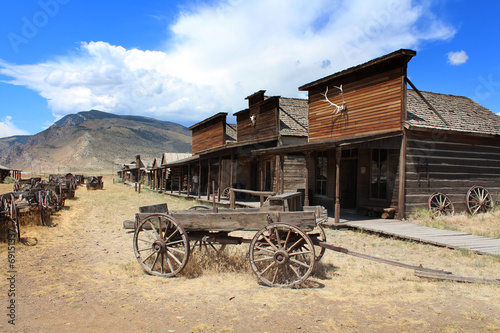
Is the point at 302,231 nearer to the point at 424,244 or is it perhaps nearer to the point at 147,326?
the point at 147,326

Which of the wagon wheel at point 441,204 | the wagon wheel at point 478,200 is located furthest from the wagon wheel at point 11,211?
the wagon wheel at point 478,200

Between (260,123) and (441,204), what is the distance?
376 inches

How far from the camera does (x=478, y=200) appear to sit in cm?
1152

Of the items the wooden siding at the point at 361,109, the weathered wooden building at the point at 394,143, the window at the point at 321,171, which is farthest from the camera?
the window at the point at 321,171

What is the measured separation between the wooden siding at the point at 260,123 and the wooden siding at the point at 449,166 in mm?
6909

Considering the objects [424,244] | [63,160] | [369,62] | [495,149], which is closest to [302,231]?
[424,244]

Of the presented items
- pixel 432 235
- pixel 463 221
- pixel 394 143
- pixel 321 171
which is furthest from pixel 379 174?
pixel 432 235

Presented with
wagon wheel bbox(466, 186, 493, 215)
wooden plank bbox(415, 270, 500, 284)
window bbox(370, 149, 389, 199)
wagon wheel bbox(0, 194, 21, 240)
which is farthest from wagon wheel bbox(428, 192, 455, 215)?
wagon wheel bbox(0, 194, 21, 240)

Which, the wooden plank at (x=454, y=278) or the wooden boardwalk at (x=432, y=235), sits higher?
the wooden boardwalk at (x=432, y=235)

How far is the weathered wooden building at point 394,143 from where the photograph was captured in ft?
34.1

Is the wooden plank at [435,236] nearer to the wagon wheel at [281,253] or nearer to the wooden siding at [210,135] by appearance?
the wagon wheel at [281,253]

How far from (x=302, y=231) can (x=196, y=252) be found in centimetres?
245

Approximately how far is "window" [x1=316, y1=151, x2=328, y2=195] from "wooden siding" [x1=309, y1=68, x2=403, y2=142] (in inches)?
31.4

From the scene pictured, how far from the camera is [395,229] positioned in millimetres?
8750
